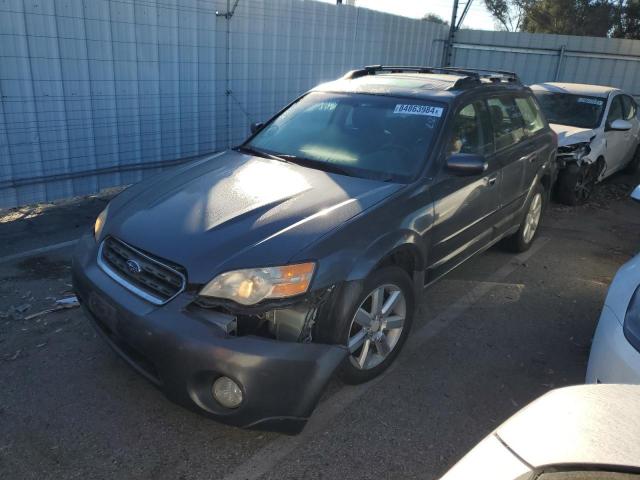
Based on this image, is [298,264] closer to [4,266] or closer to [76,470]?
[76,470]

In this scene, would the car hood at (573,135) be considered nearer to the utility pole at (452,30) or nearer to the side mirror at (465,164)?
the side mirror at (465,164)

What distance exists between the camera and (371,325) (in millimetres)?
3137

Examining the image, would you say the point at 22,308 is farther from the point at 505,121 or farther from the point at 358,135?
the point at 505,121

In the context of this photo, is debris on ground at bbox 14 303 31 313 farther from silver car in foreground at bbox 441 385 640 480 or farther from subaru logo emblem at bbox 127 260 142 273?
silver car in foreground at bbox 441 385 640 480

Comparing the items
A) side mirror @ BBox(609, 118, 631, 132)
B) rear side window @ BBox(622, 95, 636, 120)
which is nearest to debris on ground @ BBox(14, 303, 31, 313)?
side mirror @ BBox(609, 118, 631, 132)

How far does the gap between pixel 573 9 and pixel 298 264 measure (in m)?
30.5

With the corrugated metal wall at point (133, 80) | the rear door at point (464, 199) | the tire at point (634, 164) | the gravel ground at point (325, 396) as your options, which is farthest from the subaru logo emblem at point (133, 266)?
the tire at point (634, 164)

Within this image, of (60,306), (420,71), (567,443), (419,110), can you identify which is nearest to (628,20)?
(420,71)

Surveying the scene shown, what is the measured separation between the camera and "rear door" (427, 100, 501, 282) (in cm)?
365

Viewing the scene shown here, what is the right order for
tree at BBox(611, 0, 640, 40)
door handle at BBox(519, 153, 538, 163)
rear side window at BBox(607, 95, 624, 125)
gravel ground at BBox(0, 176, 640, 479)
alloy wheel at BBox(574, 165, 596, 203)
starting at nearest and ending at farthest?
gravel ground at BBox(0, 176, 640, 479) → door handle at BBox(519, 153, 538, 163) → alloy wheel at BBox(574, 165, 596, 203) → rear side window at BBox(607, 95, 624, 125) → tree at BBox(611, 0, 640, 40)

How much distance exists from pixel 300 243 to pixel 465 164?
1406 mm

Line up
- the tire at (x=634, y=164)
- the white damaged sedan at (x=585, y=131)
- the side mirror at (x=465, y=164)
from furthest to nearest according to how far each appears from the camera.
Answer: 1. the tire at (x=634, y=164)
2. the white damaged sedan at (x=585, y=131)
3. the side mirror at (x=465, y=164)

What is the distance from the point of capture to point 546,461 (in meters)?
1.50

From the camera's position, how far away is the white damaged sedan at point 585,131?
7.30m
